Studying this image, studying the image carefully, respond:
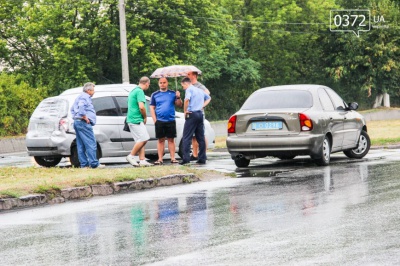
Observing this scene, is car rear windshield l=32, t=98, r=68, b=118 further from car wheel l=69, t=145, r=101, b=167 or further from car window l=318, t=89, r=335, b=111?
car window l=318, t=89, r=335, b=111

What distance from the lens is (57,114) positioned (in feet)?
63.2

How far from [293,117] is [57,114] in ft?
18.0

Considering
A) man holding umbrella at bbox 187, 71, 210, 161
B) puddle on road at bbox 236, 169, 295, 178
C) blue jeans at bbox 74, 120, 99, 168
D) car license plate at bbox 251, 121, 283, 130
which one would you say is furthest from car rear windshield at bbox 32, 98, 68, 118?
puddle on road at bbox 236, 169, 295, 178

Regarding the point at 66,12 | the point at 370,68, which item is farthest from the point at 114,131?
the point at 370,68

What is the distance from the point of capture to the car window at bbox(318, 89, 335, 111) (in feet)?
58.3

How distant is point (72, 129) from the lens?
62.5ft

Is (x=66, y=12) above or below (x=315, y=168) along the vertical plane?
above

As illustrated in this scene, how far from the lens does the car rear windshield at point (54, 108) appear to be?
757 inches

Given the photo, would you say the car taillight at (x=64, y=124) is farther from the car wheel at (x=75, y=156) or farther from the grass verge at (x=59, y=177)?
the grass verge at (x=59, y=177)

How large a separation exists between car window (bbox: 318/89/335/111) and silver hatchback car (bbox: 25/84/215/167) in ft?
13.6

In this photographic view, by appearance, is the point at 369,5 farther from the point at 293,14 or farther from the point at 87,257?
the point at 87,257

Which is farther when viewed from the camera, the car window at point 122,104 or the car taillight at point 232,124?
the car window at point 122,104

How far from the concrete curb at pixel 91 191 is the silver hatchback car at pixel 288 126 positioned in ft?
7.10

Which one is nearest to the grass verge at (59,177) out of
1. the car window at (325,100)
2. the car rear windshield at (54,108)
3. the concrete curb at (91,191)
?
the concrete curb at (91,191)
